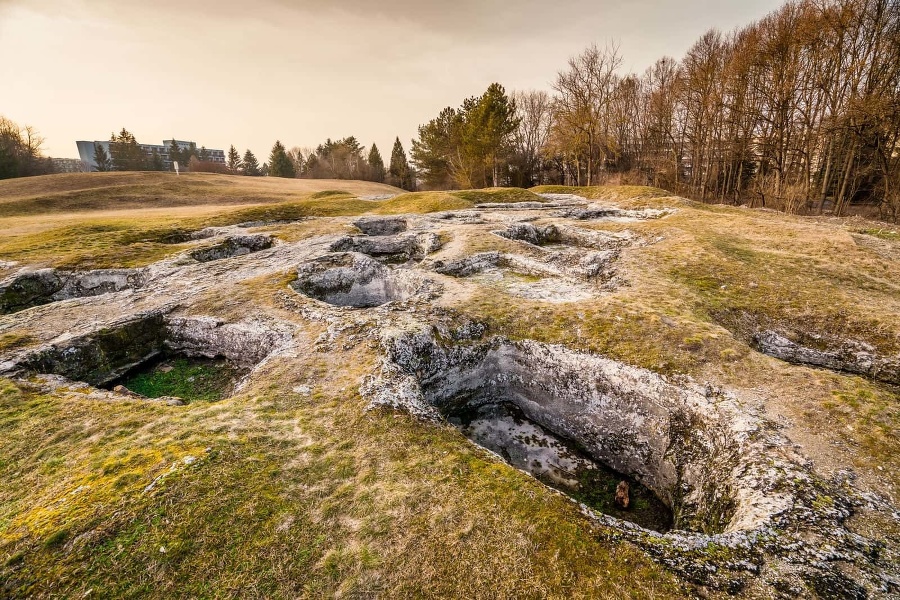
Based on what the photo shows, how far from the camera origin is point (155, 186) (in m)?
52.1

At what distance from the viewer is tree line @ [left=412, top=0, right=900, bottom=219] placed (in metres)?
24.2

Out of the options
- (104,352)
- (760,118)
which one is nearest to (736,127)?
(760,118)

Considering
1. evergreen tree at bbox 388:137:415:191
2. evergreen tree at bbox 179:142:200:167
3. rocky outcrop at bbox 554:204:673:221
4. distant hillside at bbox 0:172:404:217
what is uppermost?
evergreen tree at bbox 179:142:200:167

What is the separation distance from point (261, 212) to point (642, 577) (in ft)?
99.7

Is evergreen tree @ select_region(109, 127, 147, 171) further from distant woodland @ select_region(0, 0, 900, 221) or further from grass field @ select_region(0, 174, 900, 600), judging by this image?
grass field @ select_region(0, 174, 900, 600)

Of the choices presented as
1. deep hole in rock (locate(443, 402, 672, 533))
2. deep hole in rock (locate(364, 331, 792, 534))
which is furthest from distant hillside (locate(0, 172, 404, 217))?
deep hole in rock (locate(443, 402, 672, 533))

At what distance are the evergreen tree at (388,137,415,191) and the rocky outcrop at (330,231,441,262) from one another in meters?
71.4

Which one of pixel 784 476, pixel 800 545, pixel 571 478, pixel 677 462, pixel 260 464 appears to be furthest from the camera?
pixel 571 478

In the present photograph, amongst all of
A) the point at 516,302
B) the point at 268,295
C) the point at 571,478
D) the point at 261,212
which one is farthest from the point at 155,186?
the point at 571,478

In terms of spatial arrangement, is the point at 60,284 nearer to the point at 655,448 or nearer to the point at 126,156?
the point at 655,448

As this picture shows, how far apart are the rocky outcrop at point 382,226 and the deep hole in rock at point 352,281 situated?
939 cm

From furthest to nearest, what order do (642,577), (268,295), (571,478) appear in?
1. (268,295)
2. (571,478)
3. (642,577)

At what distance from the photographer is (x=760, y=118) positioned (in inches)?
1129

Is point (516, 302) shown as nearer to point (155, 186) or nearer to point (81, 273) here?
point (81, 273)
